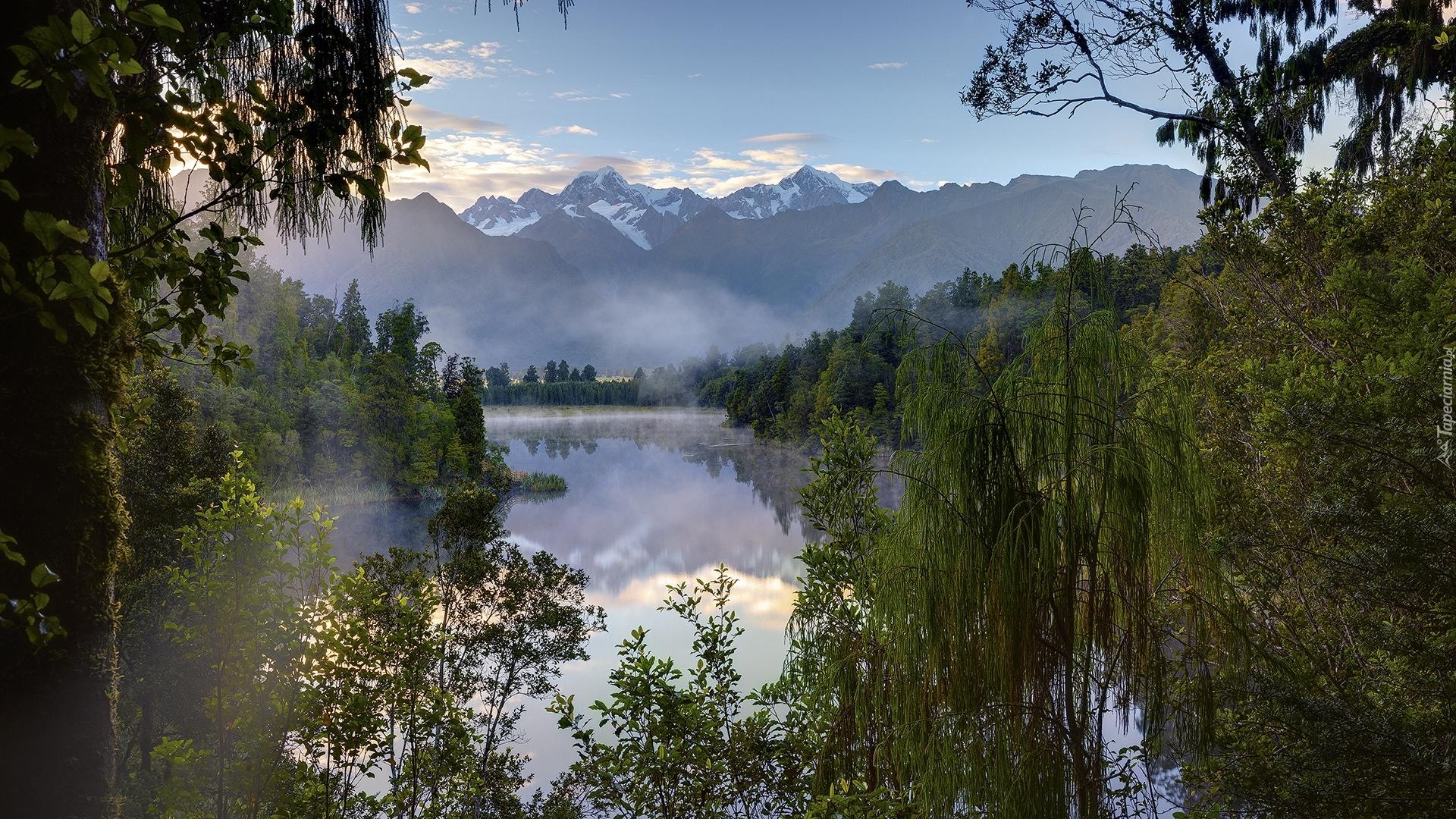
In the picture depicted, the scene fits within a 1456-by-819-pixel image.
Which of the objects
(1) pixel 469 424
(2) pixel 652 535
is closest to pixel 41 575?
(2) pixel 652 535

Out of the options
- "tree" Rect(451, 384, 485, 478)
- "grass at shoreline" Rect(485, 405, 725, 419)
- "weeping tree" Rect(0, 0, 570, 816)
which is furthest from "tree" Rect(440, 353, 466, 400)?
"weeping tree" Rect(0, 0, 570, 816)

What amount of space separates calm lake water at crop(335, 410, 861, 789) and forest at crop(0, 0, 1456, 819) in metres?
2.25

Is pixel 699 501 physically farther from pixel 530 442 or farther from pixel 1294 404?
pixel 1294 404

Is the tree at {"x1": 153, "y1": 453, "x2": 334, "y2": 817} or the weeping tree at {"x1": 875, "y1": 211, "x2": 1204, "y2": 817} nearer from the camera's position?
the weeping tree at {"x1": 875, "y1": 211, "x2": 1204, "y2": 817}

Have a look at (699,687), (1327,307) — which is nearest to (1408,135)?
(1327,307)

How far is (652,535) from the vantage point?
25.2 meters

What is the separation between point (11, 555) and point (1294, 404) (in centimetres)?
347

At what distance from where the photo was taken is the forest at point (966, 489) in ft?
4.42

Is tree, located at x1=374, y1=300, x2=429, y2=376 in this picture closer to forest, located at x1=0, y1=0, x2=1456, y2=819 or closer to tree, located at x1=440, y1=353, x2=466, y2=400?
tree, located at x1=440, y1=353, x2=466, y2=400

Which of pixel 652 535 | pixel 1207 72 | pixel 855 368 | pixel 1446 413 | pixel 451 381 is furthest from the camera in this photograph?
pixel 855 368

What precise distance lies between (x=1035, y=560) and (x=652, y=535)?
928 inches

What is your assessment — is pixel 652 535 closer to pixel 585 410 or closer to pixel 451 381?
pixel 451 381

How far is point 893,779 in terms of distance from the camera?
335 cm

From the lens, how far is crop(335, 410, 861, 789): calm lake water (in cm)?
1457
